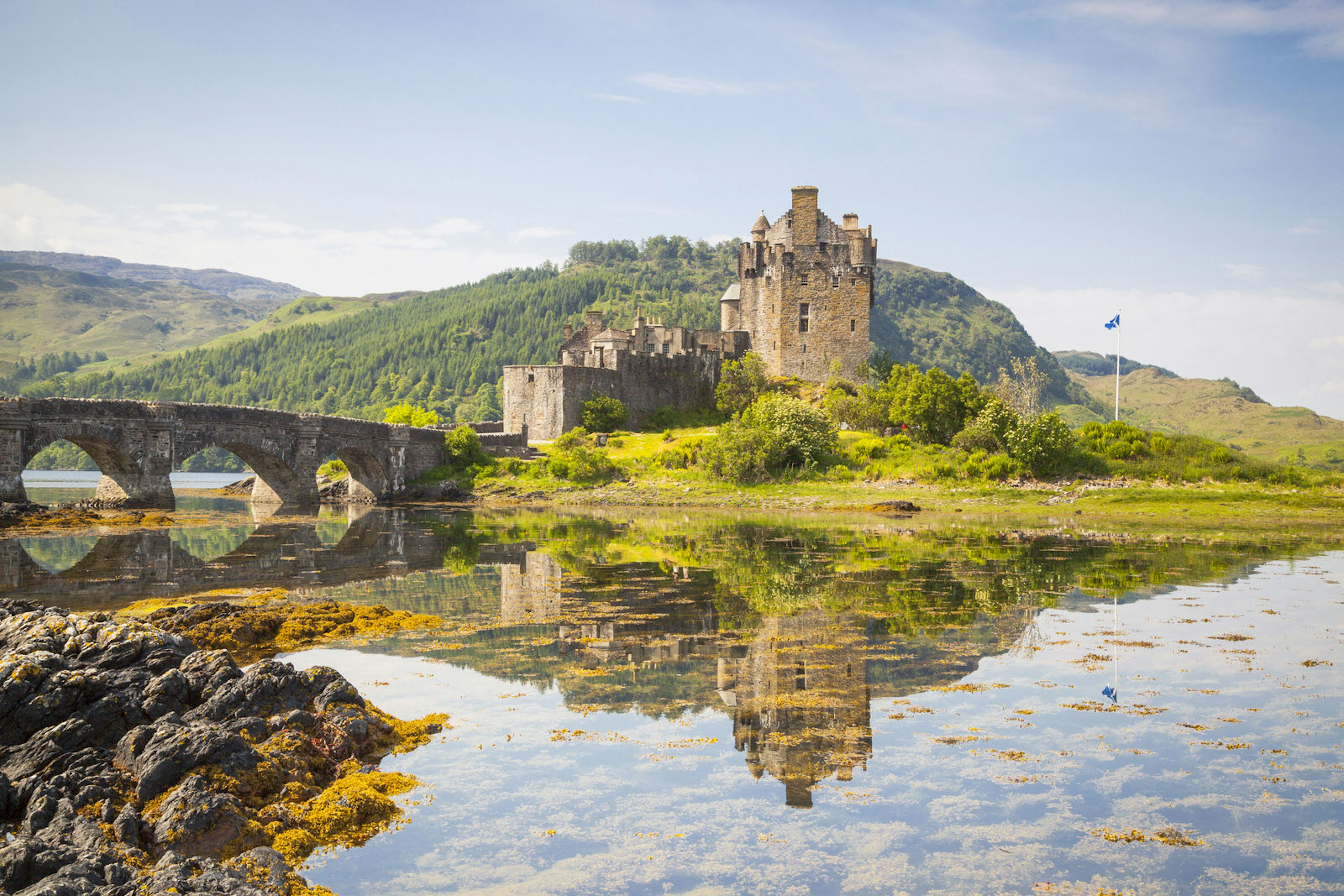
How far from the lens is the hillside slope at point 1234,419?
96125mm

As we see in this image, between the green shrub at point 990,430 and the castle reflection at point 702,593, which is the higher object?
the green shrub at point 990,430

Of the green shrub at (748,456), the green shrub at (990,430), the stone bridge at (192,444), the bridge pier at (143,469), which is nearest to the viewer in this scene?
the stone bridge at (192,444)

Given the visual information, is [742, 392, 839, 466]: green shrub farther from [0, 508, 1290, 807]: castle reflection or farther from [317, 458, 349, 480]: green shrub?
[317, 458, 349, 480]: green shrub

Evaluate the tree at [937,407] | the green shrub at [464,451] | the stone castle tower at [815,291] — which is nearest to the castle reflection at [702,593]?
the green shrub at [464,451]

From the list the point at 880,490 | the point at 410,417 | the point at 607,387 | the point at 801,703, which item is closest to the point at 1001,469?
the point at 880,490

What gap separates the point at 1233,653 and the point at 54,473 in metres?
134

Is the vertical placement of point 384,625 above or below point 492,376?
below

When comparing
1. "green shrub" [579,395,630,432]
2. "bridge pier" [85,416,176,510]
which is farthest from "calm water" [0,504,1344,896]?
"green shrub" [579,395,630,432]

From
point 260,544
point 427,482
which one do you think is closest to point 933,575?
point 260,544

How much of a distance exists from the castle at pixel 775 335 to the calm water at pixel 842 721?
44.6m

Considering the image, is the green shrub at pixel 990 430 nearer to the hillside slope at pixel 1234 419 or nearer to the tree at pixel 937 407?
the tree at pixel 937 407

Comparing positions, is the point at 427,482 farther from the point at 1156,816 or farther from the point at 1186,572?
the point at 1156,816

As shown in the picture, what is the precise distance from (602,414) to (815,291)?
19.6m

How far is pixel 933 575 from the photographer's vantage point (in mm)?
23797
